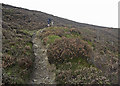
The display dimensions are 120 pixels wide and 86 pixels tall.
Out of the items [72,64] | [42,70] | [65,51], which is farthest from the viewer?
[65,51]

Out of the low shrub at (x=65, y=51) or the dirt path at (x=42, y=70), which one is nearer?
the dirt path at (x=42, y=70)

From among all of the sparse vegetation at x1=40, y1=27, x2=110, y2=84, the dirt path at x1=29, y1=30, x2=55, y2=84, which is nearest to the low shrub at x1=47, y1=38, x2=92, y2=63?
the sparse vegetation at x1=40, y1=27, x2=110, y2=84

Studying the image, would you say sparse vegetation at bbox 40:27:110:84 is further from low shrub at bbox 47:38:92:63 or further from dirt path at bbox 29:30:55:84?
dirt path at bbox 29:30:55:84

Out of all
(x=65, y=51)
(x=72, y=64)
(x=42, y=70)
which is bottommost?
(x=42, y=70)

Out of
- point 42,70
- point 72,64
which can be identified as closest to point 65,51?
point 72,64

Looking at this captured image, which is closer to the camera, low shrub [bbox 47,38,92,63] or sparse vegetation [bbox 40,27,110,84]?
sparse vegetation [bbox 40,27,110,84]

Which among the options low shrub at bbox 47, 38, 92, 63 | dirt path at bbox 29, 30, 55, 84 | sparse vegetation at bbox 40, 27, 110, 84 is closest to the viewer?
dirt path at bbox 29, 30, 55, 84

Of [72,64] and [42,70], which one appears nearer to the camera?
[42,70]

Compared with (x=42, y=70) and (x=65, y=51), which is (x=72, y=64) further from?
(x=42, y=70)

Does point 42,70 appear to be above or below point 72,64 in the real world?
below

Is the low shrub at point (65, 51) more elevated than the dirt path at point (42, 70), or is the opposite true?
the low shrub at point (65, 51)

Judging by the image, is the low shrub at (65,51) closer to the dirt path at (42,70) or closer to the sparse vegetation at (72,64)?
the sparse vegetation at (72,64)

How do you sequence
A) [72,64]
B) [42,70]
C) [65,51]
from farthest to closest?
[65,51] → [72,64] → [42,70]

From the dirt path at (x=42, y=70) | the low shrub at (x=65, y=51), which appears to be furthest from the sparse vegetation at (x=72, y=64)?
the dirt path at (x=42, y=70)
